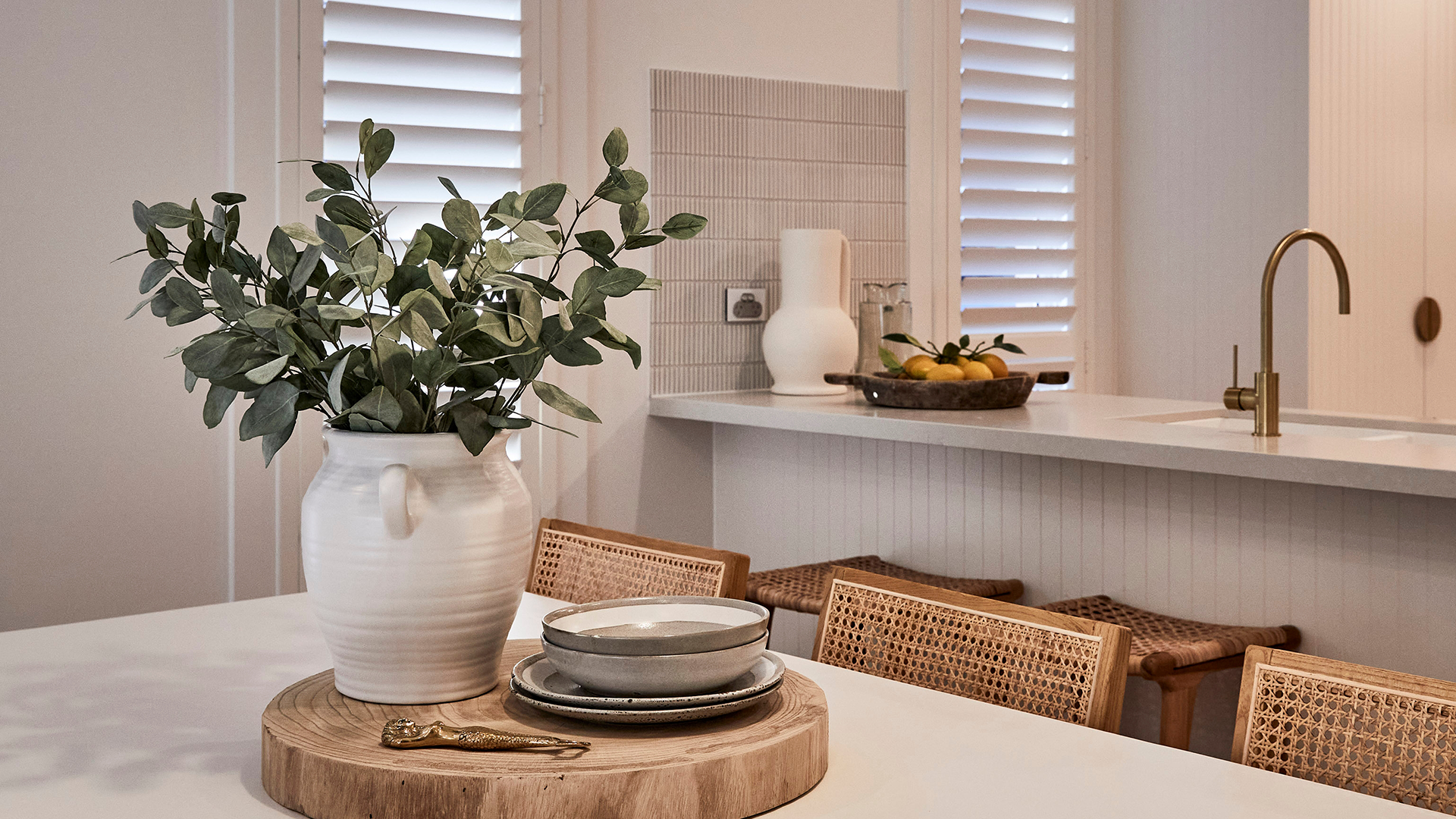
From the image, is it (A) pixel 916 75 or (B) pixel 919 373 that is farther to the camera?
(A) pixel 916 75

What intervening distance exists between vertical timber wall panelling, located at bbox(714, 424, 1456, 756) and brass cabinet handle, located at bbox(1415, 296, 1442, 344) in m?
2.04

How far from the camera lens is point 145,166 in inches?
95.7

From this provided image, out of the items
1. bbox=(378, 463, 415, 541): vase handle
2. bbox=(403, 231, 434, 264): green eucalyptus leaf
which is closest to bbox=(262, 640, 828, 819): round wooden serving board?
bbox=(378, 463, 415, 541): vase handle

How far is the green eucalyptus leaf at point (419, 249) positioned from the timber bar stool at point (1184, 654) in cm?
114

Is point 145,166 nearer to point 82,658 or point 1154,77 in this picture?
point 82,658

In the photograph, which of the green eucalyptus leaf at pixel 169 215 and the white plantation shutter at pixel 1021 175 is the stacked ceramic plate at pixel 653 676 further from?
the white plantation shutter at pixel 1021 175

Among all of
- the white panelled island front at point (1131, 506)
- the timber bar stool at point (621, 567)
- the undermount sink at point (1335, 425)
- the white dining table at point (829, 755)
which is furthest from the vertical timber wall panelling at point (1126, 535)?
the white dining table at point (829, 755)

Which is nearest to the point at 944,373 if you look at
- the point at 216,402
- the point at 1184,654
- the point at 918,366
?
the point at 918,366

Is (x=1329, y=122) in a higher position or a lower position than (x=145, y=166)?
higher

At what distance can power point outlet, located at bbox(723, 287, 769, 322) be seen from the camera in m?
3.15

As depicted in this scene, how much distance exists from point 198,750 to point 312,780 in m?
0.20

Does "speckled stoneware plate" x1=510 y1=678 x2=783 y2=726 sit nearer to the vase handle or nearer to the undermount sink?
the vase handle

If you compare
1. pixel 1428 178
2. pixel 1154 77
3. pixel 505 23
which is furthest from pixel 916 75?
pixel 1428 178

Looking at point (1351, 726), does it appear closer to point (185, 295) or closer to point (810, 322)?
point (185, 295)
